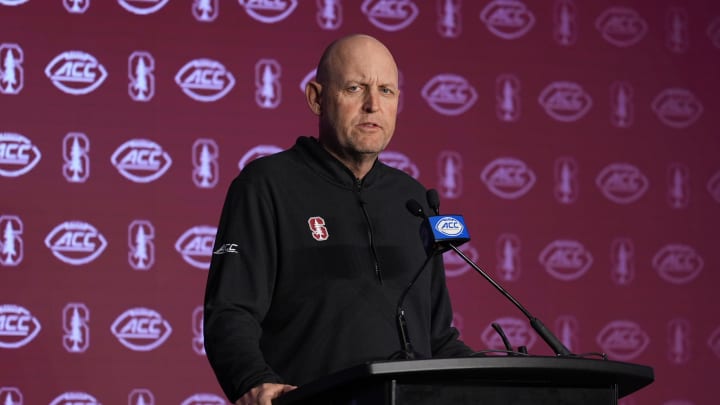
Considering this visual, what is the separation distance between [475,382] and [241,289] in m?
0.71

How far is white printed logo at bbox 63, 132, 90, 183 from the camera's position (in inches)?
172

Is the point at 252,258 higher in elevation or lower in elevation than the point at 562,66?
lower

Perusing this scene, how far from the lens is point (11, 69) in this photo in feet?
14.4

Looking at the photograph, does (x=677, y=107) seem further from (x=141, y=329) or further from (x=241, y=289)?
(x=241, y=289)

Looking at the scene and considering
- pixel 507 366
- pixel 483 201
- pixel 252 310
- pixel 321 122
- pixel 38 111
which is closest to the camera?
pixel 507 366

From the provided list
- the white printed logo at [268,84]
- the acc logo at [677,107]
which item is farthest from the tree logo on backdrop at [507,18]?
the white printed logo at [268,84]

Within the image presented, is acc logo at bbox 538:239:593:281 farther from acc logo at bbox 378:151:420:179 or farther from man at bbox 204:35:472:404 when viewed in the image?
man at bbox 204:35:472:404

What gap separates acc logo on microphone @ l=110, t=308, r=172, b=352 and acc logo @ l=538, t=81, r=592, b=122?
6.74 feet

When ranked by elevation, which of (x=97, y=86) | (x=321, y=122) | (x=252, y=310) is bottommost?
(x=252, y=310)

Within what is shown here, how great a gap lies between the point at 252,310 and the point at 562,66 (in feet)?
10.1

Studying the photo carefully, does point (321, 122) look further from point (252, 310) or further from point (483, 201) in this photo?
point (483, 201)

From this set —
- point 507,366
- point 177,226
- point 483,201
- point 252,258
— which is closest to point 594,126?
point 483,201

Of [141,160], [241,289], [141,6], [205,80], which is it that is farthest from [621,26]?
[241,289]

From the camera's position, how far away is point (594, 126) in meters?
4.99
